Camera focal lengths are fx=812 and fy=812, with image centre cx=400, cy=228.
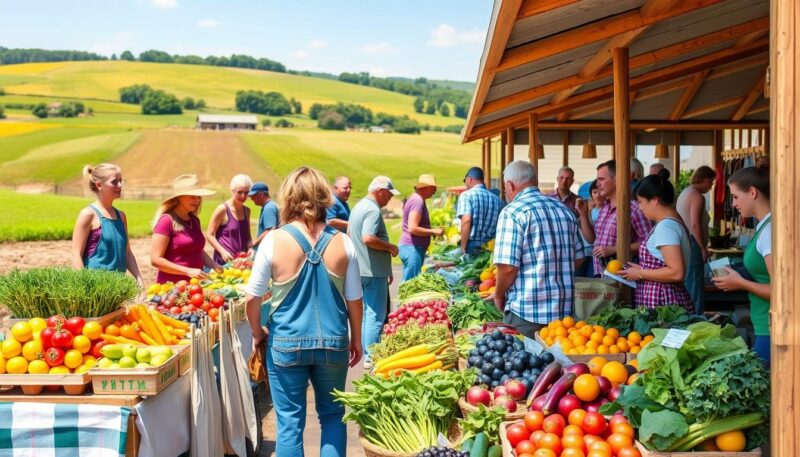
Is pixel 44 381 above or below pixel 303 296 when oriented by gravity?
below

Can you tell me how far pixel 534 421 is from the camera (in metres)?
3.58

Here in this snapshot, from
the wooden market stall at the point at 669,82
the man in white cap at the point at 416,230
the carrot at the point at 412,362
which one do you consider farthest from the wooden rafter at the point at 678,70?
the carrot at the point at 412,362

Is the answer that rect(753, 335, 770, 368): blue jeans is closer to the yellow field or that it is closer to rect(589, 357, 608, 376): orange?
rect(589, 357, 608, 376): orange

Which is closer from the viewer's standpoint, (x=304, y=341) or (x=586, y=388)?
(x=586, y=388)

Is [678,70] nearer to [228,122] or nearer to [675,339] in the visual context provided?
[675,339]

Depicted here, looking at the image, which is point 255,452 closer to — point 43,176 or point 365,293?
point 365,293

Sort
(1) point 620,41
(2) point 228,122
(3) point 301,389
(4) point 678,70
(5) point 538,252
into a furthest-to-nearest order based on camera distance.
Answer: (2) point 228,122, (4) point 678,70, (1) point 620,41, (5) point 538,252, (3) point 301,389

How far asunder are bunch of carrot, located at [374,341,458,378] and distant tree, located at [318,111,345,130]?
3544 inches

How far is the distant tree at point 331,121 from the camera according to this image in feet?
310

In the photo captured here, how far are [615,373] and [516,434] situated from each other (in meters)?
0.66

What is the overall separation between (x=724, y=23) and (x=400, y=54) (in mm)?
182153

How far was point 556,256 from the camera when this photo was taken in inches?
200

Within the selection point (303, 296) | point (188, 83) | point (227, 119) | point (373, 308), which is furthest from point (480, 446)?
point (188, 83)

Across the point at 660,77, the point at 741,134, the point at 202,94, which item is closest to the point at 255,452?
the point at 660,77
